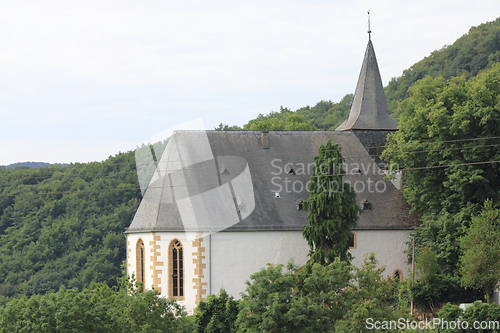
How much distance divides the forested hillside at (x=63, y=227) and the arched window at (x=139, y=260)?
2619cm

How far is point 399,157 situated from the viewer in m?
33.4

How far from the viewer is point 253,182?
35094 millimetres

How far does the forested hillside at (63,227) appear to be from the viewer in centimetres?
5984

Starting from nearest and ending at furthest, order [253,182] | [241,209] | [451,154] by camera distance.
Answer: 1. [451,154]
2. [241,209]
3. [253,182]

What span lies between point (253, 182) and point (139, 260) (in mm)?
7013

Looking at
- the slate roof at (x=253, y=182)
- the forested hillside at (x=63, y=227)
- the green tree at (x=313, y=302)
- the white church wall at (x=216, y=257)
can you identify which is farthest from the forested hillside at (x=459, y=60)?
the green tree at (x=313, y=302)

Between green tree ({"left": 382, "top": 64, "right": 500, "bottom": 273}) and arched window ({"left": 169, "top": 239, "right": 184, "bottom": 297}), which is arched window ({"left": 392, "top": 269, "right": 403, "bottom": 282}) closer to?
green tree ({"left": 382, "top": 64, "right": 500, "bottom": 273})

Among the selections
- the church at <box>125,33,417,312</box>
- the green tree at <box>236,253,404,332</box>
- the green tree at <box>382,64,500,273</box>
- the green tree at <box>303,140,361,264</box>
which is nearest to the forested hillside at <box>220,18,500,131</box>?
the church at <box>125,33,417,312</box>

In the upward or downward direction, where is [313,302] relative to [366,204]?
downward

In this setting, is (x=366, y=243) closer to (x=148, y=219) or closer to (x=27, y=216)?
(x=148, y=219)

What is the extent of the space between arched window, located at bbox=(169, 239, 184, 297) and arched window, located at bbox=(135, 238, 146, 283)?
186 cm

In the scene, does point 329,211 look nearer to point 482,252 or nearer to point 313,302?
point 482,252

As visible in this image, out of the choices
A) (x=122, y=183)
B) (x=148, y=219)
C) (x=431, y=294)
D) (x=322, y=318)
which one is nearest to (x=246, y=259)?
(x=148, y=219)

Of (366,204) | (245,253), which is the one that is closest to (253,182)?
(245,253)
